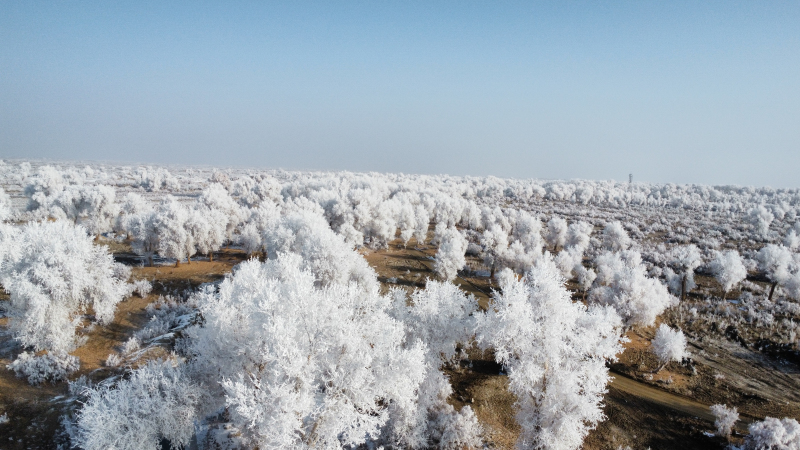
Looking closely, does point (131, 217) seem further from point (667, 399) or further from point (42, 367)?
point (667, 399)

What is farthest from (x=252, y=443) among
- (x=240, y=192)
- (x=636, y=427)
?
(x=240, y=192)

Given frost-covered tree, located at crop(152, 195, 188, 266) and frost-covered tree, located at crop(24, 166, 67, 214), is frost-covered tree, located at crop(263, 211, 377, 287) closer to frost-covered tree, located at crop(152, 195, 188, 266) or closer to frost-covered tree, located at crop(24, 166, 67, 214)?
frost-covered tree, located at crop(152, 195, 188, 266)

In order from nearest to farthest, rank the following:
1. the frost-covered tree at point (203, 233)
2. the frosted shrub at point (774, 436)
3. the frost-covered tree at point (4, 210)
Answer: the frosted shrub at point (774, 436)
the frost-covered tree at point (4, 210)
the frost-covered tree at point (203, 233)

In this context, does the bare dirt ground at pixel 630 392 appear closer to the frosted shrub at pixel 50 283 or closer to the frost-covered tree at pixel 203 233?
the frosted shrub at pixel 50 283

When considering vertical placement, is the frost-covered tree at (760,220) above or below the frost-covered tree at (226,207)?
above

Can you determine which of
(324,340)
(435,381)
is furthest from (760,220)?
(324,340)

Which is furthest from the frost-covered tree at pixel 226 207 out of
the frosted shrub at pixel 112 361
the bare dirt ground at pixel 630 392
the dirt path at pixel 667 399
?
the dirt path at pixel 667 399
